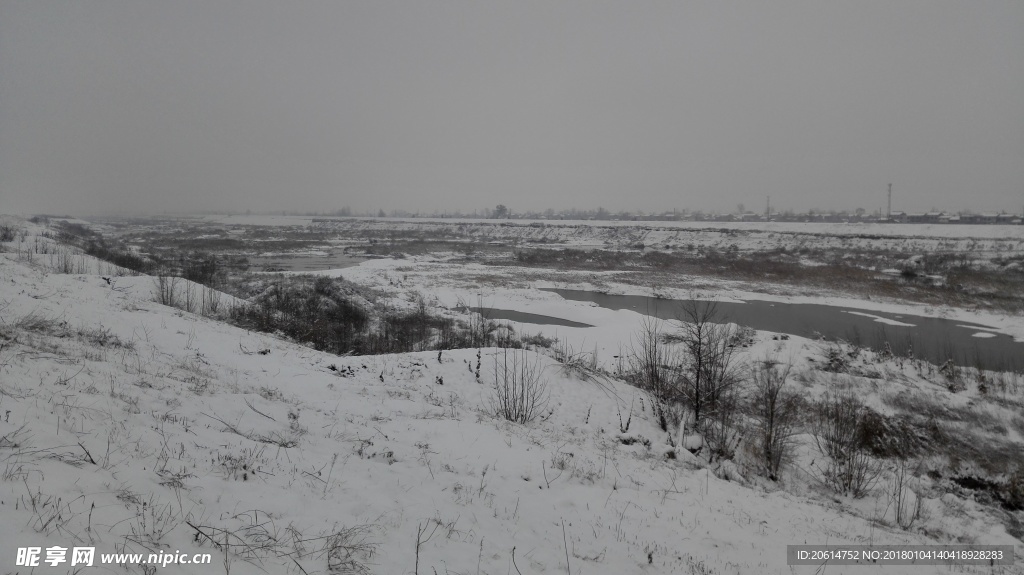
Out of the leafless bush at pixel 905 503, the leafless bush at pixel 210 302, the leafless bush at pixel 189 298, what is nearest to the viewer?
the leafless bush at pixel 905 503

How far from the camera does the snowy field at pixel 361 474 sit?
3627mm

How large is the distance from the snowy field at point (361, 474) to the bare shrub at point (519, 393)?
1.15 ft

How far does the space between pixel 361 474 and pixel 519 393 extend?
6.54m

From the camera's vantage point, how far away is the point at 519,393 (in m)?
11.5

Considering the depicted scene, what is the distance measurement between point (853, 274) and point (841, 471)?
35.3 m

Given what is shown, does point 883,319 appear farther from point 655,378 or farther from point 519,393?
point 519,393

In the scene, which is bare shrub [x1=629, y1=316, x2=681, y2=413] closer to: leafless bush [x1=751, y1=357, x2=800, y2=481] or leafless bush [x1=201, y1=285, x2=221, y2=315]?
leafless bush [x1=751, y1=357, x2=800, y2=481]

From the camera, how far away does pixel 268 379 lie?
359 inches

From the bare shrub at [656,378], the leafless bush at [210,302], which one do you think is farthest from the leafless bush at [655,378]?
the leafless bush at [210,302]

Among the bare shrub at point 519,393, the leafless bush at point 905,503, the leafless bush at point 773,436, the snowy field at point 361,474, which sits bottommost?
the leafless bush at point 905,503

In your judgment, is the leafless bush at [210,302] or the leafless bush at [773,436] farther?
the leafless bush at [210,302]

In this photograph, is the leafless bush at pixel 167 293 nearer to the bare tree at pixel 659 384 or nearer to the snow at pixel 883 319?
the bare tree at pixel 659 384

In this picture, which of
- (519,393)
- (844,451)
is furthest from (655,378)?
(844,451)

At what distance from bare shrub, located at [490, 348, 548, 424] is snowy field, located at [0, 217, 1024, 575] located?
35 cm
